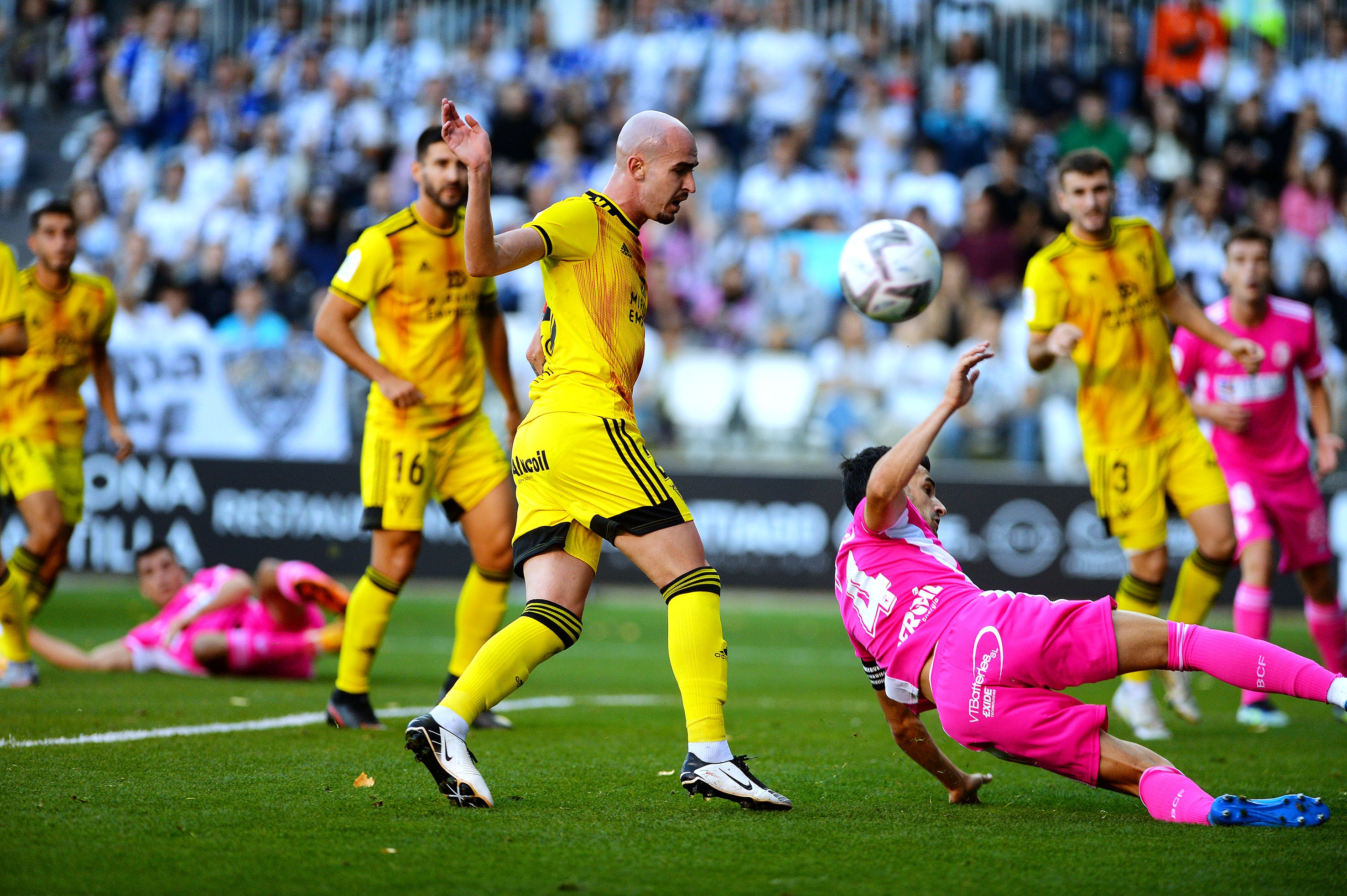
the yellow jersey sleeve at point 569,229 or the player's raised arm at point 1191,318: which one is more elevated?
the yellow jersey sleeve at point 569,229

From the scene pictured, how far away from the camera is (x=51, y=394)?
8.74 metres

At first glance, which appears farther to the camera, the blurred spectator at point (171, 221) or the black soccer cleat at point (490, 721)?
the blurred spectator at point (171, 221)

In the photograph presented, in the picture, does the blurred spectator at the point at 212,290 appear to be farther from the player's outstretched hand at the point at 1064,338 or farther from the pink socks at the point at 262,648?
the player's outstretched hand at the point at 1064,338

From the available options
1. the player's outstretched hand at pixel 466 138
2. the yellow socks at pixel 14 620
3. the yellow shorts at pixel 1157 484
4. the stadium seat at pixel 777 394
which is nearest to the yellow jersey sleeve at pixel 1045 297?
the yellow shorts at pixel 1157 484

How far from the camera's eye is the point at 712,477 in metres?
13.8

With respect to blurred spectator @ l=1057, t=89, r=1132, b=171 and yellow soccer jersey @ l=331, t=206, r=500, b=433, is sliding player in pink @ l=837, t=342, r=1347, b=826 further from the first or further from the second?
blurred spectator @ l=1057, t=89, r=1132, b=171

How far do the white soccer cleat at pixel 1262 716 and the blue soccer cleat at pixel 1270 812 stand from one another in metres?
3.38

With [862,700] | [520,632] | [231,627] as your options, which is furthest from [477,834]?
[231,627]

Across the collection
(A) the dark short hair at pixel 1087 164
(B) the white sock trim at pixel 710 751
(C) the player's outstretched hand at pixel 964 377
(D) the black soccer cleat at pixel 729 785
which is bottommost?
(D) the black soccer cleat at pixel 729 785

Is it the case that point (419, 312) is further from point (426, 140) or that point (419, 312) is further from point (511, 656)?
point (511, 656)

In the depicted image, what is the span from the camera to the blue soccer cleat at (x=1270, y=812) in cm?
413

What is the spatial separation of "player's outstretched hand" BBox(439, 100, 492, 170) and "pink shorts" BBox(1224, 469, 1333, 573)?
5.28 m

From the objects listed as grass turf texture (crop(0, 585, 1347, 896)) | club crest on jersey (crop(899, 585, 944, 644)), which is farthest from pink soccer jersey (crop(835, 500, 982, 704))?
grass turf texture (crop(0, 585, 1347, 896))

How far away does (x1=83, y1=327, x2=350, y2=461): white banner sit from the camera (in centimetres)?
1398
